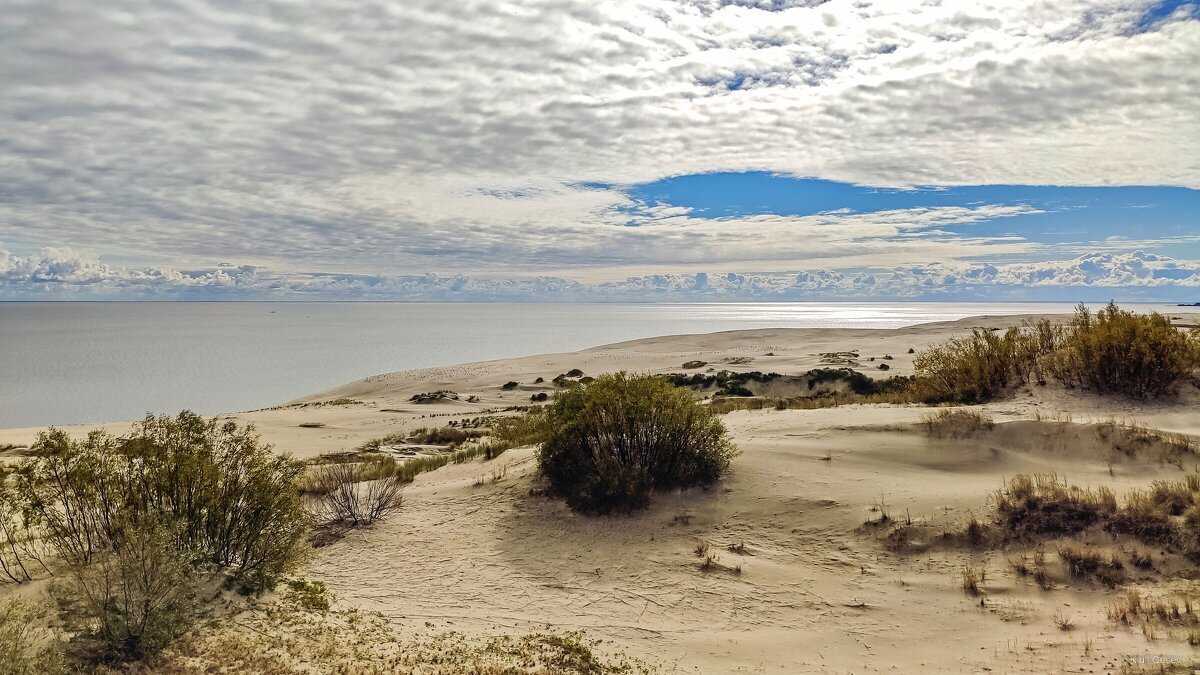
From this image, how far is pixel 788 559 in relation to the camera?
843 cm

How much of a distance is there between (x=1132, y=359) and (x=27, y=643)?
52.2 ft

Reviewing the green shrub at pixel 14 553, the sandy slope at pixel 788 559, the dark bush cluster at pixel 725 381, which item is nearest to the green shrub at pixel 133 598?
the green shrub at pixel 14 553

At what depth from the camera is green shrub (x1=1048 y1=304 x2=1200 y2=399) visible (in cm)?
1287

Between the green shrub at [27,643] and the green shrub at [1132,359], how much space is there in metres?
15.3

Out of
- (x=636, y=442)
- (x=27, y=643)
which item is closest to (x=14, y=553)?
(x=27, y=643)

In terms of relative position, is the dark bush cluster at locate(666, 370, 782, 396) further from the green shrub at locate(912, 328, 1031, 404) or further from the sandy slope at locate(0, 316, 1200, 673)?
the sandy slope at locate(0, 316, 1200, 673)

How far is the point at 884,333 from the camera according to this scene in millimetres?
59500

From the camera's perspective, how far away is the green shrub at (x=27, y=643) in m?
4.75

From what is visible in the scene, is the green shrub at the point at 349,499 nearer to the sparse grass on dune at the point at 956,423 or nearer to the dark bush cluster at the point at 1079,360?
the sparse grass on dune at the point at 956,423

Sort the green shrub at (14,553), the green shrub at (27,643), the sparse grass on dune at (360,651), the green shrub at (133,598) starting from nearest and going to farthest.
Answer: the green shrub at (27,643)
the green shrub at (133,598)
the sparse grass on dune at (360,651)
the green shrub at (14,553)

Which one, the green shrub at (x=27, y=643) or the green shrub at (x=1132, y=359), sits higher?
the green shrub at (x=1132, y=359)

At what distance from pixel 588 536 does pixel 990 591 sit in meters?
4.58

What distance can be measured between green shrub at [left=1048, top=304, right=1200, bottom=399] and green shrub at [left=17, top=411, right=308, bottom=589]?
13.5 metres

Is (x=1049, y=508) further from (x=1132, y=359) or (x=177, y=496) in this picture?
(x=177, y=496)
